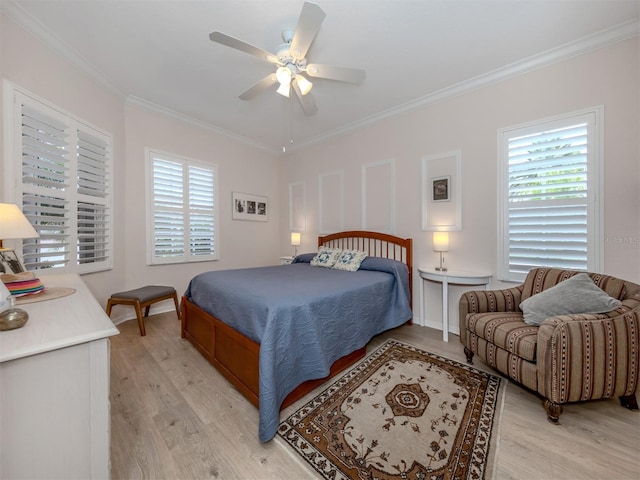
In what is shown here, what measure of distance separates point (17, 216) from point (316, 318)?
1882 mm

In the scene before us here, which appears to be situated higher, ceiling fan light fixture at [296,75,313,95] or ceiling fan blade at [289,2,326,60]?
ceiling fan blade at [289,2,326,60]

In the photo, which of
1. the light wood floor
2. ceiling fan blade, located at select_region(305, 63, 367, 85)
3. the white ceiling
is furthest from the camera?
ceiling fan blade, located at select_region(305, 63, 367, 85)

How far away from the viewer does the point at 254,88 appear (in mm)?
2367

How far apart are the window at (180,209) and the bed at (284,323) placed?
134 cm

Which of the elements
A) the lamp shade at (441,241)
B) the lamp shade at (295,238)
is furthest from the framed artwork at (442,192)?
the lamp shade at (295,238)

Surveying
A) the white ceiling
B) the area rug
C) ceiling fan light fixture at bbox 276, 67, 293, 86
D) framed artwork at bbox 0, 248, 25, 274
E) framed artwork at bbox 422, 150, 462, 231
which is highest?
the white ceiling

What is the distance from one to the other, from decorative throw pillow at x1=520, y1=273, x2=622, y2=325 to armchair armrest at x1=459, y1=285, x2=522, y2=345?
244 millimetres

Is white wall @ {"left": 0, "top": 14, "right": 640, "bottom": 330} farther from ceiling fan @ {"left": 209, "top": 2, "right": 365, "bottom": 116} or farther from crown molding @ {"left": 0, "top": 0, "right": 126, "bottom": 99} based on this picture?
ceiling fan @ {"left": 209, "top": 2, "right": 365, "bottom": 116}

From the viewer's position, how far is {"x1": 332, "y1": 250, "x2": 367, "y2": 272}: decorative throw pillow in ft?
10.5

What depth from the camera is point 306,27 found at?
1695 millimetres

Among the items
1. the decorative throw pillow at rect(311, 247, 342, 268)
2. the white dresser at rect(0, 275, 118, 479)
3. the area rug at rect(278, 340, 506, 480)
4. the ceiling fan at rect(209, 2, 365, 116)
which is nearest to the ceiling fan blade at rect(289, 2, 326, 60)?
the ceiling fan at rect(209, 2, 365, 116)

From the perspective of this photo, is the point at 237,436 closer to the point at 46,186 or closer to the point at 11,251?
the point at 11,251

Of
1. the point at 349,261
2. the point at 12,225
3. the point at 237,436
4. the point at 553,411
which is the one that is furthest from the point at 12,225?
the point at 553,411

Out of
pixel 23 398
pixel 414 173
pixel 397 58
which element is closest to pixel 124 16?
pixel 397 58
